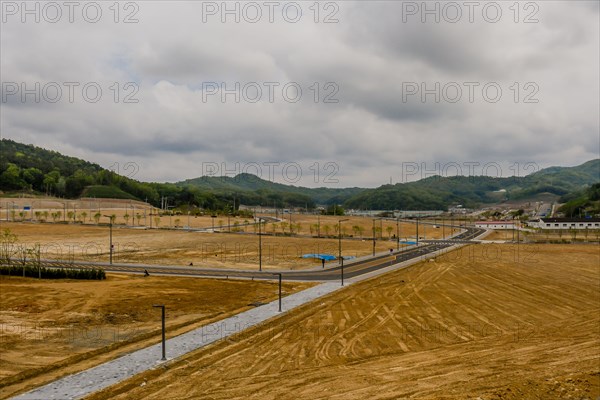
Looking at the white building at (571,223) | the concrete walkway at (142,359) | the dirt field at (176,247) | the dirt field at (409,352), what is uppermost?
the white building at (571,223)

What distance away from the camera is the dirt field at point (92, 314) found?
26.0 metres

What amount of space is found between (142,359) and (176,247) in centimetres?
7206

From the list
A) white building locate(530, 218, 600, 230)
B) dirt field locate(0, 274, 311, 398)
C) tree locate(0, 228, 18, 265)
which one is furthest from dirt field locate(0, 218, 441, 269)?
white building locate(530, 218, 600, 230)

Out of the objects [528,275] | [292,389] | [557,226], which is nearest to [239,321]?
[292,389]

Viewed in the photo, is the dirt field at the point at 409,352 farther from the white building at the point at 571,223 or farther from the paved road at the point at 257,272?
the white building at the point at 571,223

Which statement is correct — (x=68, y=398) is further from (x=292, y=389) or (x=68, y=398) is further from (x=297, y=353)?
(x=297, y=353)

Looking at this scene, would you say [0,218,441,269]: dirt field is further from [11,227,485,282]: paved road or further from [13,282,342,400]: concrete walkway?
[13,282,342,400]: concrete walkway

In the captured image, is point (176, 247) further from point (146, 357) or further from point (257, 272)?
point (146, 357)

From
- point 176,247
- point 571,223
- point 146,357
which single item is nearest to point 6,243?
point 176,247

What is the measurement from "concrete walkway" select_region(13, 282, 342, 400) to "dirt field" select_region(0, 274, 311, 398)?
135 cm

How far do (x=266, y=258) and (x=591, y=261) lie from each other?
57.2 meters

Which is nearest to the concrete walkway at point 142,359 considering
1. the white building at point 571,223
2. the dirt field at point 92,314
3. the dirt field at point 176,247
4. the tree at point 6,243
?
the dirt field at point 92,314

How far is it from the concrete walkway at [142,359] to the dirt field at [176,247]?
3384 centimetres

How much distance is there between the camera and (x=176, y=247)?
95188 millimetres
